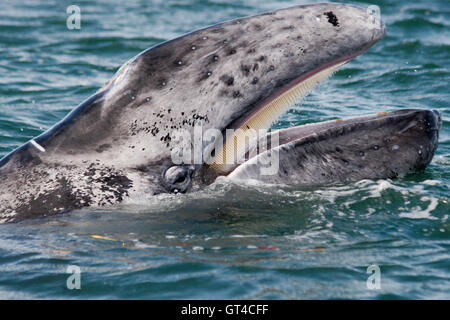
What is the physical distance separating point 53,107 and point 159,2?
1074 centimetres

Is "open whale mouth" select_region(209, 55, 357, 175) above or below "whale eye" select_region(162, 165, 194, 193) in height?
above

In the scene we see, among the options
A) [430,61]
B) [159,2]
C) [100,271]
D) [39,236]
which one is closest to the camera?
[100,271]

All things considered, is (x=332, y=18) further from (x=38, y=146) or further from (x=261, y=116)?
(x=38, y=146)

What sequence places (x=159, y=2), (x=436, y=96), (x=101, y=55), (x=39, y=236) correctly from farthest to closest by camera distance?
1. (x=159, y=2)
2. (x=101, y=55)
3. (x=436, y=96)
4. (x=39, y=236)

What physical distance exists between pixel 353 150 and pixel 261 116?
109cm

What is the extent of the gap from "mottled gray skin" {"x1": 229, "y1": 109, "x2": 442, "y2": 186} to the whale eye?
65cm

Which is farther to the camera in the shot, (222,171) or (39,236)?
(222,171)

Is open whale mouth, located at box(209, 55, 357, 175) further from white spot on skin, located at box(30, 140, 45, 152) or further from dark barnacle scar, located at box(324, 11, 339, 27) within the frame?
white spot on skin, located at box(30, 140, 45, 152)

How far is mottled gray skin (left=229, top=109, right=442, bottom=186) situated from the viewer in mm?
7496

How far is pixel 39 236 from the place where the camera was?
6.66 meters

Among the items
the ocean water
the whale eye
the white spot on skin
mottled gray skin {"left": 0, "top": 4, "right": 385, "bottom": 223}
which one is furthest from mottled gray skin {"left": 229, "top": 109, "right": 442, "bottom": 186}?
the white spot on skin

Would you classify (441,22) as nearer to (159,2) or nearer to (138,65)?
(159,2)

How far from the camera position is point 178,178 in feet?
22.7

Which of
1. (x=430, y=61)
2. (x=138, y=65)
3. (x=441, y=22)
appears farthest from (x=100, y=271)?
(x=441, y=22)
